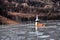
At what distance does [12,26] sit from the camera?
3104 millimetres

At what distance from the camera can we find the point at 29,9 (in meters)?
3.17

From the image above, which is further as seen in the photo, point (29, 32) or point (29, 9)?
point (29, 9)

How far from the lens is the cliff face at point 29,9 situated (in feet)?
10.3

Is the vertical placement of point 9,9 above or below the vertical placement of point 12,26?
above

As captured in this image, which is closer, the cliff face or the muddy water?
the muddy water

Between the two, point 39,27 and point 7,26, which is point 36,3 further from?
point 7,26

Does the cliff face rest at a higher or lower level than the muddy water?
higher

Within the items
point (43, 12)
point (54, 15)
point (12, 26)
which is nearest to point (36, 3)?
point (43, 12)

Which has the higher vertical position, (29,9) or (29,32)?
(29,9)

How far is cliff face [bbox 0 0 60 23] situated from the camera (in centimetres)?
313

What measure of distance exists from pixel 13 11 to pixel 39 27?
586 millimetres

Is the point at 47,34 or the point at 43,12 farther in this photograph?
the point at 43,12

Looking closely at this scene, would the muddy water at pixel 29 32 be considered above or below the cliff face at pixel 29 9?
below

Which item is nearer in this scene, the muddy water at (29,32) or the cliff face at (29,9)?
the muddy water at (29,32)
